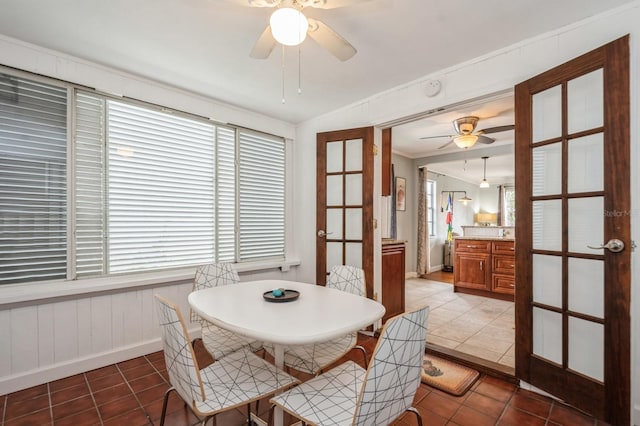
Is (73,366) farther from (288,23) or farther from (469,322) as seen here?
(469,322)

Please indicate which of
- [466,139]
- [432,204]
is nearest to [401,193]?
[432,204]

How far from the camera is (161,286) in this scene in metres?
2.83

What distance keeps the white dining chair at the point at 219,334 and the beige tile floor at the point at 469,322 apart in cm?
181

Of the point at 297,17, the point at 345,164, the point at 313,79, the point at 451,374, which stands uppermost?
the point at 313,79

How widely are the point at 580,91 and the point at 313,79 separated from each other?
6.49 feet

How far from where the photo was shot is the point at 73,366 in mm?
2336

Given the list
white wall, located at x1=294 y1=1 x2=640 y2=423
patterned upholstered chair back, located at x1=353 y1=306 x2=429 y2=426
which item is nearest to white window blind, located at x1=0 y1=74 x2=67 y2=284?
white wall, located at x1=294 y1=1 x2=640 y2=423

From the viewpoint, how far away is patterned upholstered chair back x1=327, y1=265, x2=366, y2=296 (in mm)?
2309

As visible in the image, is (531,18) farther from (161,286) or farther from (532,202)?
(161,286)

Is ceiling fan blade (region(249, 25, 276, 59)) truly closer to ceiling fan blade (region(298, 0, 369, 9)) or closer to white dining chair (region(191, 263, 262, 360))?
ceiling fan blade (region(298, 0, 369, 9))

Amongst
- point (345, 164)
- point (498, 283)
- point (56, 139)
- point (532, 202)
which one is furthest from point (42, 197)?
point (498, 283)

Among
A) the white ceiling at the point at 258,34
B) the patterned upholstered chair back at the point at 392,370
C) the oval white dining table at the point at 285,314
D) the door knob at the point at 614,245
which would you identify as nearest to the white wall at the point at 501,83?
the white ceiling at the point at 258,34

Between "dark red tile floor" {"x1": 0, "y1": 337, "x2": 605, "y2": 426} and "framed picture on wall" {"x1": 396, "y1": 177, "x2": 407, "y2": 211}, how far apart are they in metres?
4.06

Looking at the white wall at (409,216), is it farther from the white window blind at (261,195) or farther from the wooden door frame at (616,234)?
the wooden door frame at (616,234)
